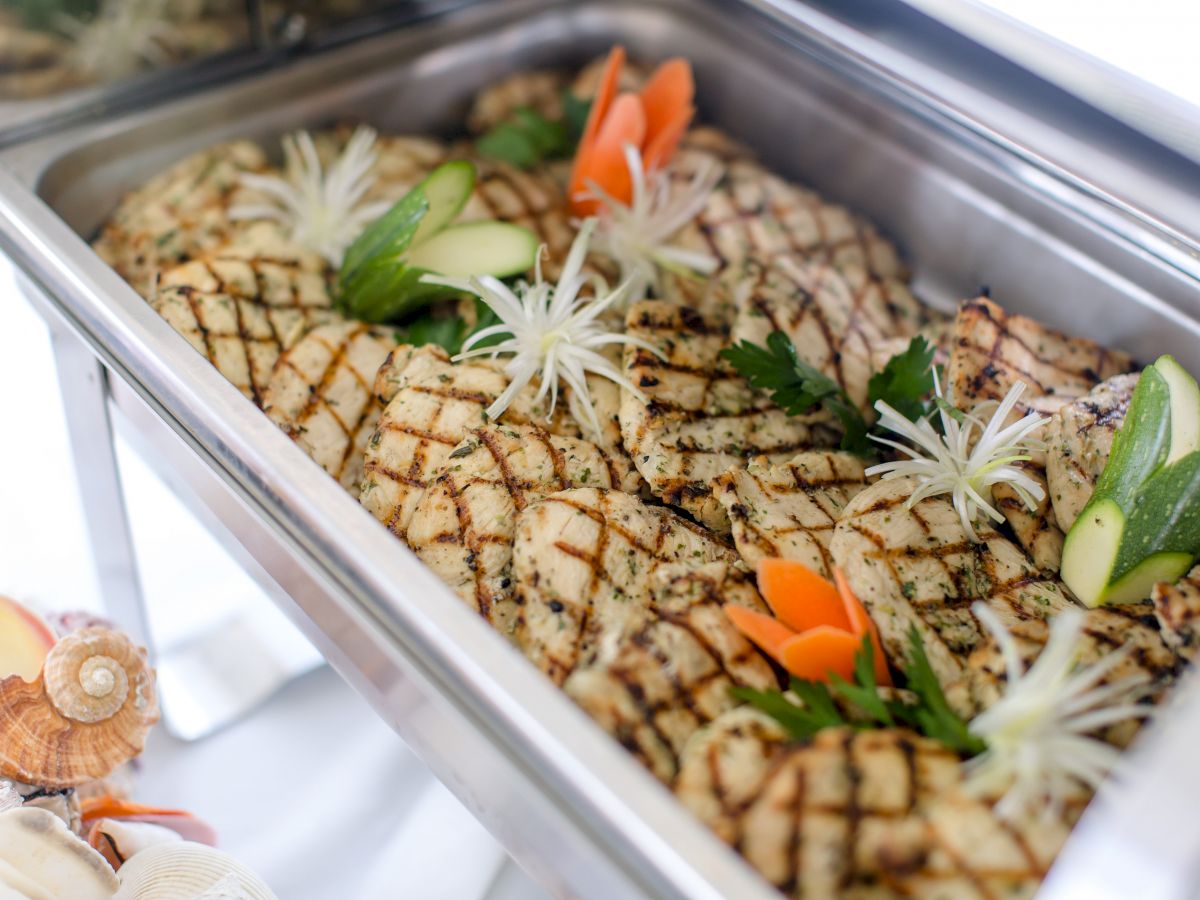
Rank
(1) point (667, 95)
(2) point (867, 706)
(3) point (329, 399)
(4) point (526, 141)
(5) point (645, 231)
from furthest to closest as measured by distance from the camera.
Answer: (4) point (526, 141) → (1) point (667, 95) → (5) point (645, 231) → (3) point (329, 399) → (2) point (867, 706)

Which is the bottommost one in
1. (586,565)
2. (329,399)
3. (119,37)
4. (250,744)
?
(250,744)

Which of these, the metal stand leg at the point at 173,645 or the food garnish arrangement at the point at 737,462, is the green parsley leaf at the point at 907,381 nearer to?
the food garnish arrangement at the point at 737,462

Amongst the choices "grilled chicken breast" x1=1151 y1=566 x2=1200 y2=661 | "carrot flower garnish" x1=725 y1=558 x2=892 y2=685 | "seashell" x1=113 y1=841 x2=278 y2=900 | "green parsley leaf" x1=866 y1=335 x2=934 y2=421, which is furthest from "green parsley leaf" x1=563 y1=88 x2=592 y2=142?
"seashell" x1=113 y1=841 x2=278 y2=900

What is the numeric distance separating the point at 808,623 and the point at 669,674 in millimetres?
291

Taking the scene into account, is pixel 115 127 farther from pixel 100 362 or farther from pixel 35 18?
pixel 100 362

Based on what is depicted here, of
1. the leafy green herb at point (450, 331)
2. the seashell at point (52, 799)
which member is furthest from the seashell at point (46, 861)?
the leafy green herb at point (450, 331)

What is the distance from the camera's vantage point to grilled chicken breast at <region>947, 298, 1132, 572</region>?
2.02 metres

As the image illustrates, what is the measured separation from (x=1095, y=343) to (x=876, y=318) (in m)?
0.52

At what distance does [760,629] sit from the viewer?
1.57 metres

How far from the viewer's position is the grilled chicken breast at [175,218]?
2.49 metres

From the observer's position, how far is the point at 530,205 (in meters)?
2.64

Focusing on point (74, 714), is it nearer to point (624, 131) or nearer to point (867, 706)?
point (867, 706)

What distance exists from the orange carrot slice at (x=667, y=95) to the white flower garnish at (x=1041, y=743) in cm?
184

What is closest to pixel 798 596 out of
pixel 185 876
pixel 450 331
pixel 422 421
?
pixel 422 421
